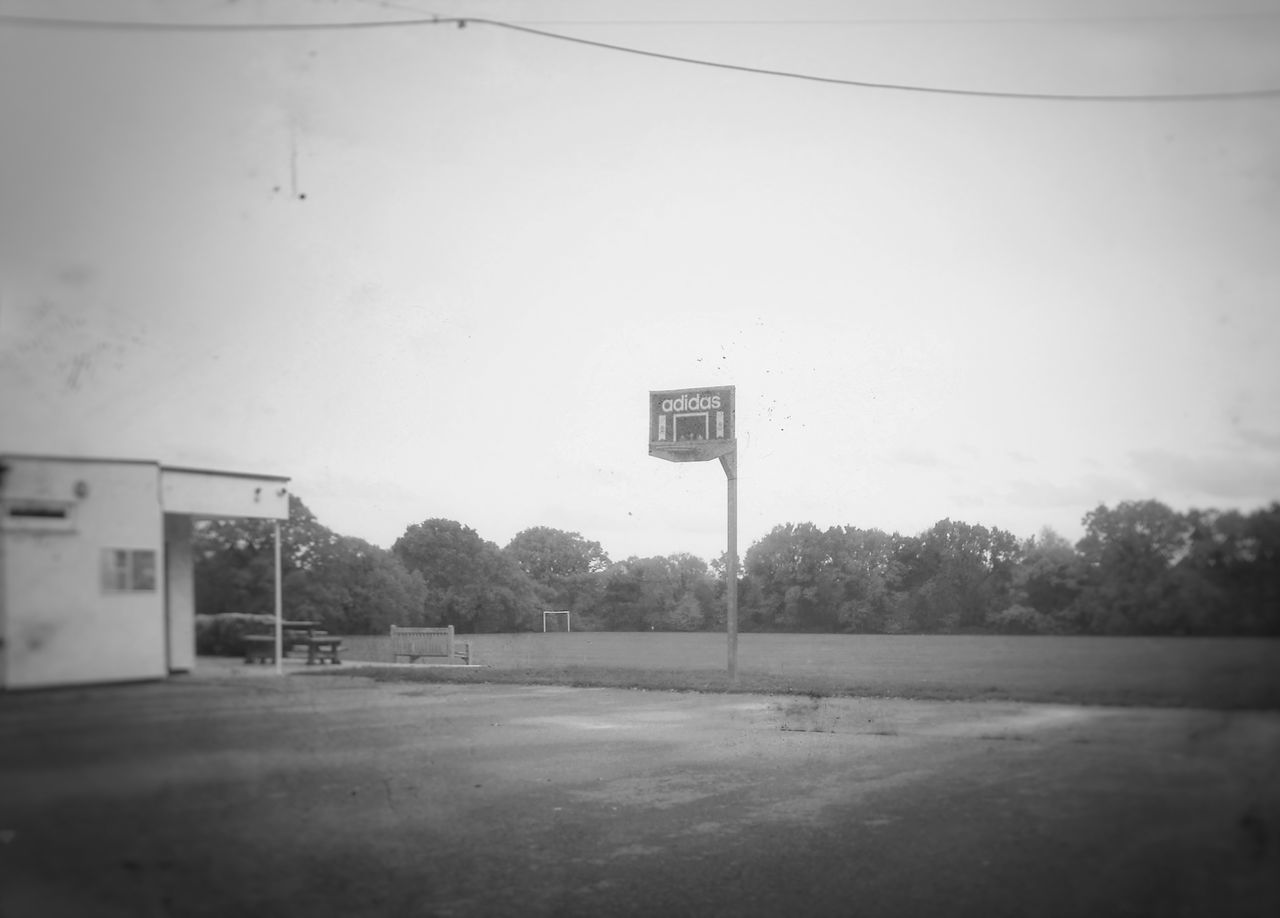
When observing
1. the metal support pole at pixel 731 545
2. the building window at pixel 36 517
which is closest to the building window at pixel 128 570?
the building window at pixel 36 517

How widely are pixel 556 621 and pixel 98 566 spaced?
1.53m

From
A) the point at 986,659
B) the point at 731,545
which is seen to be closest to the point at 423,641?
the point at 731,545

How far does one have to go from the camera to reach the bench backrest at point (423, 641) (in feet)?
9.96

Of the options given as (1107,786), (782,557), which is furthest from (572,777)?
(1107,786)

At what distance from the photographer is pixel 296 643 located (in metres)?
2.70

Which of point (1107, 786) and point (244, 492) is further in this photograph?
point (1107, 786)

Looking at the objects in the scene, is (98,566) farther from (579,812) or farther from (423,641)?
(579,812)

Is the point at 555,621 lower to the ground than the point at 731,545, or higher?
lower

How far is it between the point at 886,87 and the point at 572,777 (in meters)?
5.68

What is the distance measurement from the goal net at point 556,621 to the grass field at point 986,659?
A: 1.4 inches

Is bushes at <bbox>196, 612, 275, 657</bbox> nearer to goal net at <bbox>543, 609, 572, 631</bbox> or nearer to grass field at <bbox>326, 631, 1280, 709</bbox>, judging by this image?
grass field at <bbox>326, 631, 1280, 709</bbox>

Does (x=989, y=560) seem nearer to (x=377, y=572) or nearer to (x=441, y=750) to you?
(x=377, y=572)

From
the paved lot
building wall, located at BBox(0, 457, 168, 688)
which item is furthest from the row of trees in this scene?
the paved lot

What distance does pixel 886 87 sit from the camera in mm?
3682
